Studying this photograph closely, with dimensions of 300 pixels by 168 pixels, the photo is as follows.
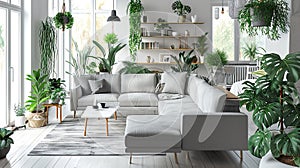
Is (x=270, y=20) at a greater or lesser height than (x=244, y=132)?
greater

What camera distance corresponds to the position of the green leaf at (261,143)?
3.05 meters

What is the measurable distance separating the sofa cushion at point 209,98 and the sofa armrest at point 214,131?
29 cm

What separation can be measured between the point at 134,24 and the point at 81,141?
4.73 metres

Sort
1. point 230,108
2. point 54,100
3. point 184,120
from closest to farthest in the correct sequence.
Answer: point 184,120, point 230,108, point 54,100

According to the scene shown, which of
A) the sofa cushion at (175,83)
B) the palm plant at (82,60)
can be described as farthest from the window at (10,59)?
the palm plant at (82,60)

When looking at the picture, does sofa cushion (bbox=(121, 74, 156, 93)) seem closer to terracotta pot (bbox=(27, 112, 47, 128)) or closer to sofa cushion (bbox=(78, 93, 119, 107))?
sofa cushion (bbox=(78, 93, 119, 107))

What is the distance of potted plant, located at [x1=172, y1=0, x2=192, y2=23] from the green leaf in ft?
21.9

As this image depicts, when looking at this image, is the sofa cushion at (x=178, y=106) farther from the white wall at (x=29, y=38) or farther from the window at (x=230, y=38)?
the window at (x=230, y=38)

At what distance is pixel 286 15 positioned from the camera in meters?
4.66

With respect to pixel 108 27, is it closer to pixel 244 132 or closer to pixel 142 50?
pixel 142 50

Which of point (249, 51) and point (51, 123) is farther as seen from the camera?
point (249, 51)

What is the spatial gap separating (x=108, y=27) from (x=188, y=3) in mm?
2081

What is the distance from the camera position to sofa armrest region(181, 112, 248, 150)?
4258 mm

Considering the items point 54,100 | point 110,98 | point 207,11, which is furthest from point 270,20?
point 207,11
